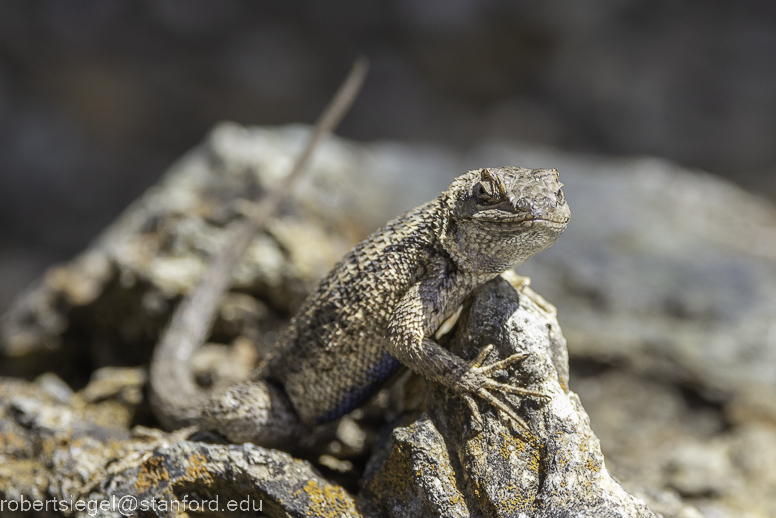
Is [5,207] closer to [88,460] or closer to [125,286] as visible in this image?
[125,286]

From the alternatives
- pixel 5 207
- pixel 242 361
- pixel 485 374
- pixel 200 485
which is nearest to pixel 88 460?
pixel 200 485

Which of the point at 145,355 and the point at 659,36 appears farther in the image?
the point at 659,36

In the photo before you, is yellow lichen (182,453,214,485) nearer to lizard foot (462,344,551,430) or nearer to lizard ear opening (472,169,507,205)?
lizard foot (462,344,551,430)

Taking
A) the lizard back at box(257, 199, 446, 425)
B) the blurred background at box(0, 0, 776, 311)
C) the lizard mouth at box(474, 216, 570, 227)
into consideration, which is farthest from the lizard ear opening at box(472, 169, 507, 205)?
the blurred background at box(0, 0, 776, 311)

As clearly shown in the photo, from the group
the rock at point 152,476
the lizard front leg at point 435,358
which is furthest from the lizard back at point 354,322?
the rock at point 152,476

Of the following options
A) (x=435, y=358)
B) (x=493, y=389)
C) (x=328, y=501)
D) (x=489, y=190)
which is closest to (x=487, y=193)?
(x=489, y=190)

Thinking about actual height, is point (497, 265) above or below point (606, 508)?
above
